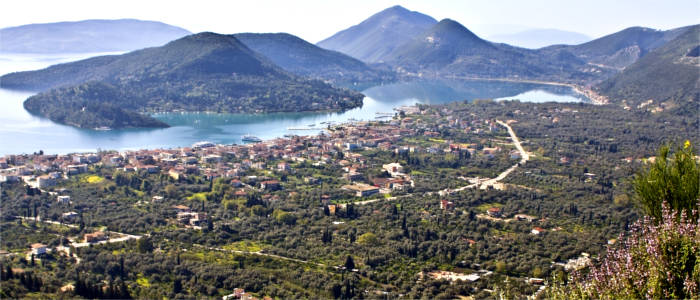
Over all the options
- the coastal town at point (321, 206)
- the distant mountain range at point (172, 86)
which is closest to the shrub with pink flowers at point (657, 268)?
the coastal town at point (321, 206)

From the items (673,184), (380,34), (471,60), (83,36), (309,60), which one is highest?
(380,34)

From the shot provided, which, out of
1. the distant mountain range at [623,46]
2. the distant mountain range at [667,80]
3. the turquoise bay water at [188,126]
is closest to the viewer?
the turquoise bay water at [188,126]

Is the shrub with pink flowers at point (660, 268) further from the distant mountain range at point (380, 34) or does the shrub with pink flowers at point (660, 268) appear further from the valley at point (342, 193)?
the distant mountain range at point (380, 34)

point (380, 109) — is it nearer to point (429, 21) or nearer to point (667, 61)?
point (667, 61)

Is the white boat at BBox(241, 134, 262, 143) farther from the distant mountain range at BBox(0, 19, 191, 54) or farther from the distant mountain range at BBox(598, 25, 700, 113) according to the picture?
the distant mountain range at BBox(0, 19, 191, 54)

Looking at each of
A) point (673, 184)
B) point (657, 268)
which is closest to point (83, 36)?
point (673, 184)

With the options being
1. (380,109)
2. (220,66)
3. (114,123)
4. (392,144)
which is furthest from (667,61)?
(114,123)

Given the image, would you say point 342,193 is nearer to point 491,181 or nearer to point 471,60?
point 491,181
